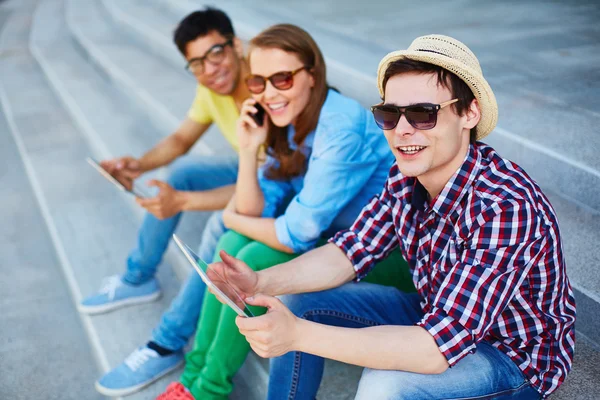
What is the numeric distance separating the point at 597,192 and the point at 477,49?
1.74m

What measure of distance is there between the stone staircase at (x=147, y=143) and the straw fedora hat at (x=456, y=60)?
868mm

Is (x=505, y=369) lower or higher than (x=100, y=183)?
higher

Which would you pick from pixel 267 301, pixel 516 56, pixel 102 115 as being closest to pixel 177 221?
pixel 267 301

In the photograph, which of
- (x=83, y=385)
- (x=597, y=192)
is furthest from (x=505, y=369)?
(x=83, y=385)

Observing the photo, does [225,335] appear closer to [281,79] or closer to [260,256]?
[260,256]

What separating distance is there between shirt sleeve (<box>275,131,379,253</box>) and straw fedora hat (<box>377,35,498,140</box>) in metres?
0.67

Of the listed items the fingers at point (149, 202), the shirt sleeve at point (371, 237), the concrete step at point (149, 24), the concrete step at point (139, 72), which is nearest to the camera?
the shirt sleeve at point (371, 237)

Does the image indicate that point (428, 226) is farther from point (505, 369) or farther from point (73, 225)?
point (73, 225)

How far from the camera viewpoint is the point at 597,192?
2.41 m

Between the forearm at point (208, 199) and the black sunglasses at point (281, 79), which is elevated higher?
the black sunglasses at point (281, 79)

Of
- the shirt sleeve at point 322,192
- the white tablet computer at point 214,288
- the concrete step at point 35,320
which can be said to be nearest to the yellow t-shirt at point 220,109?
the shirt sleeve at point 322,192

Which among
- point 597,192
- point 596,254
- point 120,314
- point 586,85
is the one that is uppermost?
point 586,85

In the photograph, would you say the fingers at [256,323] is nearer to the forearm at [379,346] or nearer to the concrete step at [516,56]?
the forearm at [379,346]

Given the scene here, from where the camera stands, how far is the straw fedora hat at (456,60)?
1557 millimetres
